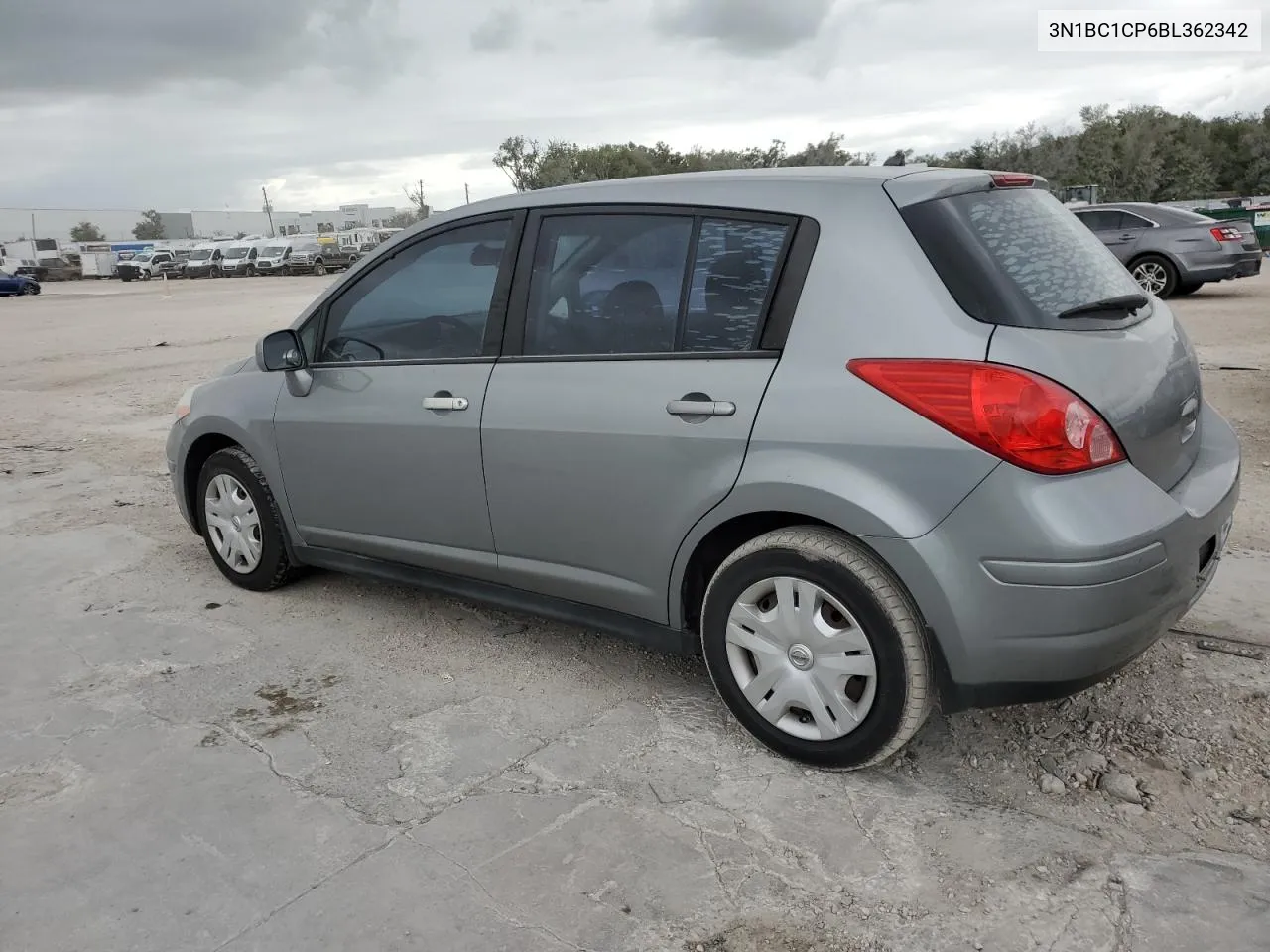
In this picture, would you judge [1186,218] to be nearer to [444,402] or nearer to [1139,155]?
[444,402]

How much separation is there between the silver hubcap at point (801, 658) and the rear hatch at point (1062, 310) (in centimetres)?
84

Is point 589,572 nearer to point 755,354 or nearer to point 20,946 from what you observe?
point 755,354

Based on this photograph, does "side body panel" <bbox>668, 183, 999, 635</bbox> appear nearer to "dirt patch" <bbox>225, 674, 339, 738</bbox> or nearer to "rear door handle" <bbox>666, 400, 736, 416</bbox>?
"rear door handle" <bbox>666, 400, 736, 416</bbox>

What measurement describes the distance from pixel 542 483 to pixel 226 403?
6.37 feet

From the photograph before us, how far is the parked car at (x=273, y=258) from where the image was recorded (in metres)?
48.4

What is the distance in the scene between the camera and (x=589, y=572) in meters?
3.44

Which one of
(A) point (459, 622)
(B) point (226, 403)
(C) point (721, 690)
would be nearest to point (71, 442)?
(B) point (226, 403)

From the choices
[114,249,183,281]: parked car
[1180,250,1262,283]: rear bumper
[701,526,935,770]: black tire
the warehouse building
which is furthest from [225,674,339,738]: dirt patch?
the warehouse building

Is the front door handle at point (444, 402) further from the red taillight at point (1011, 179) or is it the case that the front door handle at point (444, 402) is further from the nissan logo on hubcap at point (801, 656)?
the red taillight at point (1011, 179)

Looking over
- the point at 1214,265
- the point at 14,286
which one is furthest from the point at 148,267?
the point at 1214,265

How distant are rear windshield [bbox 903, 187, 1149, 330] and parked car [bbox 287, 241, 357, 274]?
48.1 metres

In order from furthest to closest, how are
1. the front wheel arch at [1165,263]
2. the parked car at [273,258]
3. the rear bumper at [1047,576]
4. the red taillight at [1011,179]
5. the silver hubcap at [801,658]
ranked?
1. the parked car at [273,258]
2. the front wheel arch at [1165,263]
3. the red taillight at [1011,179]
4. the silver hubcap at [801,658]
5. the rear bumper at [1047,576]

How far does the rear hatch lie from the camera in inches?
105

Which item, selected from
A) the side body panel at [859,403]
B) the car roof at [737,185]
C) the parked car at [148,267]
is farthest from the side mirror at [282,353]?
the parked car at [148,267]
